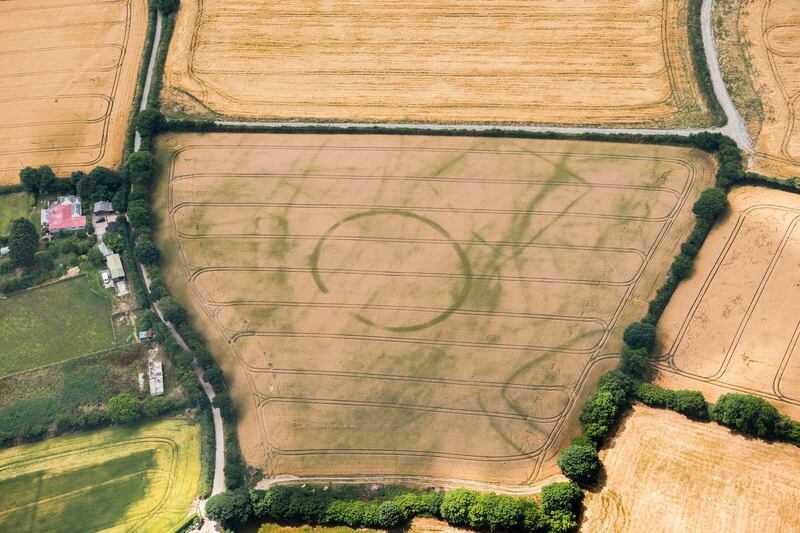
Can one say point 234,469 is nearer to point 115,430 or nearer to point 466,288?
point 115,430

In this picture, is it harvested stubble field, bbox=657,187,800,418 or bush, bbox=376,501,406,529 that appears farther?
harvested stubble field, bbox=657,187,800,418

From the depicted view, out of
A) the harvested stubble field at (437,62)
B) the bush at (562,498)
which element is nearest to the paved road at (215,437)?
the bush at (562,498)

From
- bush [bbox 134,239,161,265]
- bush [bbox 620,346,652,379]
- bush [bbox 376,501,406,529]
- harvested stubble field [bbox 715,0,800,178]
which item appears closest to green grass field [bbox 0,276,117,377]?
bush [bbox 134,239,161,265]

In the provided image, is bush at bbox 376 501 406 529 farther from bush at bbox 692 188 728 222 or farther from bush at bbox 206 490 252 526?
bush at bbox 692 188 728 222

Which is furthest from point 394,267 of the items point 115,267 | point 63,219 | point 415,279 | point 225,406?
point 63,219

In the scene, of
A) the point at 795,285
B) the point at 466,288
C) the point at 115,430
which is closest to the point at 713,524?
the point at 795,285

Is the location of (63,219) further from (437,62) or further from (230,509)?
(437,62)
